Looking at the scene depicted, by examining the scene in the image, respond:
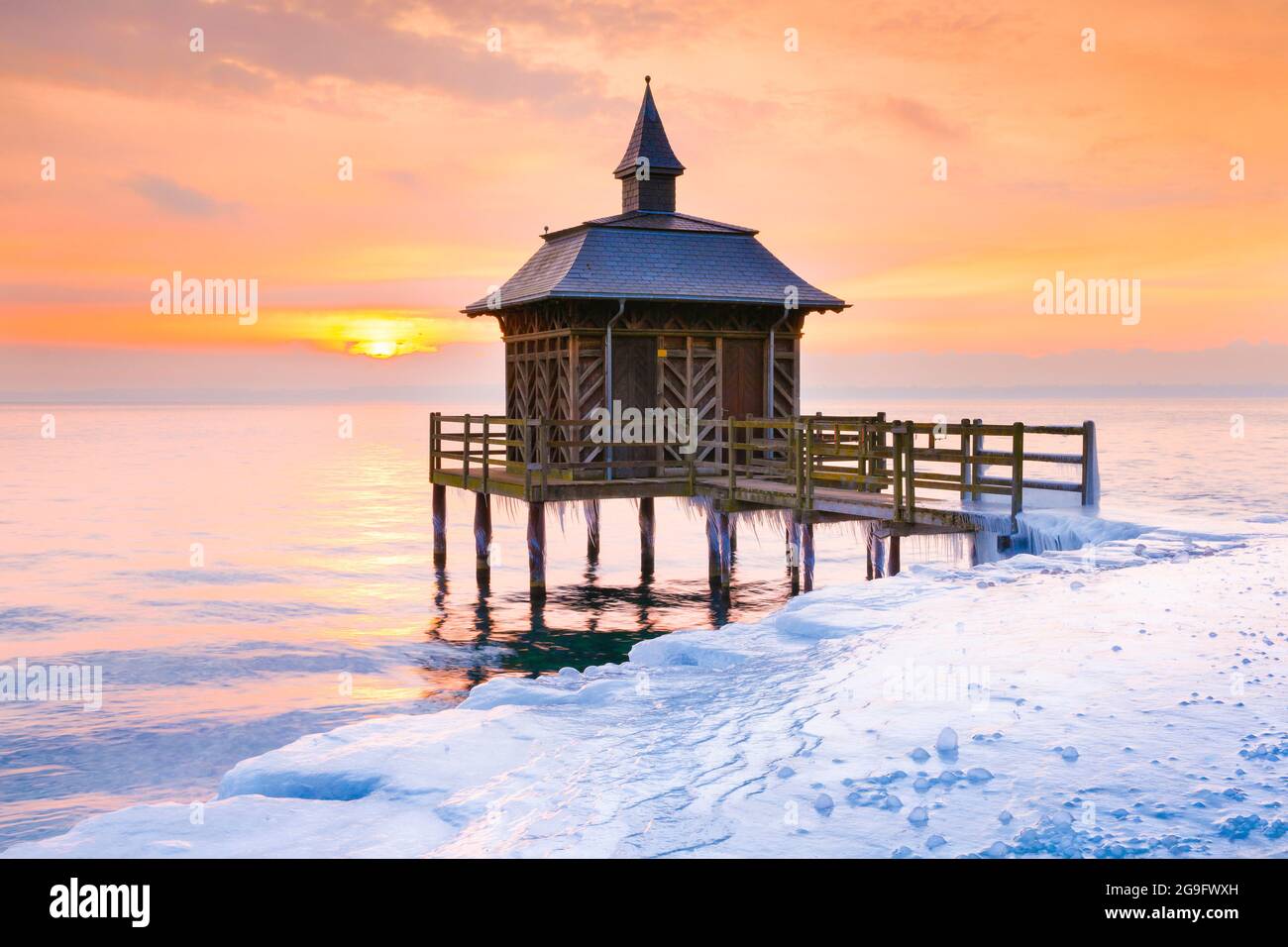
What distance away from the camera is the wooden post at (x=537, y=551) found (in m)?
23.5

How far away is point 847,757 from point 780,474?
13.5 metres

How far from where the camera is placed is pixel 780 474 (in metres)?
20.6

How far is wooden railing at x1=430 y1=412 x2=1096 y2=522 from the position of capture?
16781 millimetres

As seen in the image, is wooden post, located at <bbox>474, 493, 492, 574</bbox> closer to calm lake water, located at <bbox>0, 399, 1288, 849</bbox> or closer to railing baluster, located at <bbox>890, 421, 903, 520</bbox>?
calm lake water, located at <bbox>0, 399, 1288, 849</bbox>

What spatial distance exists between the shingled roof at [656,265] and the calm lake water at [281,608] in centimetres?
595

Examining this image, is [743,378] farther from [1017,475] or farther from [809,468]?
[1017,475]

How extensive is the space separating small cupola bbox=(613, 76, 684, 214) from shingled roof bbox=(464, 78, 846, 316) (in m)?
0.05

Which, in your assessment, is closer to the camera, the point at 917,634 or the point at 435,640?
the point at 917,634

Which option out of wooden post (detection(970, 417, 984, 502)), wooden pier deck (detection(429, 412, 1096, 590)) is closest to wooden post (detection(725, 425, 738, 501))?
wooden pier deck (detection(429, 412, 1096, 590))

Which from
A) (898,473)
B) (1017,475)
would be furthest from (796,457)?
(1017,475)
